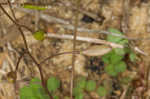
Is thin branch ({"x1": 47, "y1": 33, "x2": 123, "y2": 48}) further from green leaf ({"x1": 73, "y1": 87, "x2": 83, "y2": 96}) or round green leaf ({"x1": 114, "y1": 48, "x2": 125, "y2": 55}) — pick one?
green leaf ({"x1": 73, "y1": 87, "x2": 83, "y2": 96})

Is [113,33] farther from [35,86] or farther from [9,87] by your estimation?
[9,87]

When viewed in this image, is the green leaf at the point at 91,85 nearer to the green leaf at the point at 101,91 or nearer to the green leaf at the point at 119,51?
the green leaf at the point at 101,91

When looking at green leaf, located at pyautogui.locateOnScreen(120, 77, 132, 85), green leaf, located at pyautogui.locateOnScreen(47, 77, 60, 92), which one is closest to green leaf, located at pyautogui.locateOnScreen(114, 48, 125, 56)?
green leaf, located at pyautogui.locateOnScreen(120, 77, 132, 85)

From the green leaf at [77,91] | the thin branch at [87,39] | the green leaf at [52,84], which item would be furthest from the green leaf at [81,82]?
the thin branch at [87,39]

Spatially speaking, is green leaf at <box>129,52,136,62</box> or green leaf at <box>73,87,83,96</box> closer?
green leaf at <box>73,87,83,96</box>

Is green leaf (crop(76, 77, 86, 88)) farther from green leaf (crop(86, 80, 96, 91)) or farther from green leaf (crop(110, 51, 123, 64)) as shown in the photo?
green leaf (crop(110, 51, 123, 64))

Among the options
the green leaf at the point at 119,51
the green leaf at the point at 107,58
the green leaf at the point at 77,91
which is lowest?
the green leaf at the point at 77,91

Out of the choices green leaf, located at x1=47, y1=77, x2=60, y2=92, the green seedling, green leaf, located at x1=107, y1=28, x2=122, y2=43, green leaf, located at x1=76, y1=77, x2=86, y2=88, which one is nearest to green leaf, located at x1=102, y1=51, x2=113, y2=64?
the green seedling

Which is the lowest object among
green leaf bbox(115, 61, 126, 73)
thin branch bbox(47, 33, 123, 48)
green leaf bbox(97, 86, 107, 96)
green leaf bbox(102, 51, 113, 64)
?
green leaf bbox(97, 86, 107, 96)

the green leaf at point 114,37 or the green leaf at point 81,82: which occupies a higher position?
the green leaf at point 114,37

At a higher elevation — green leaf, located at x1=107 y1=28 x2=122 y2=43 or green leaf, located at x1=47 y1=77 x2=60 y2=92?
green leaf, located at x1=107 y1=28 x2=122 y2=43

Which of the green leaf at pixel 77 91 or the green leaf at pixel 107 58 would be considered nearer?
the green leaf at pixel 77 91
